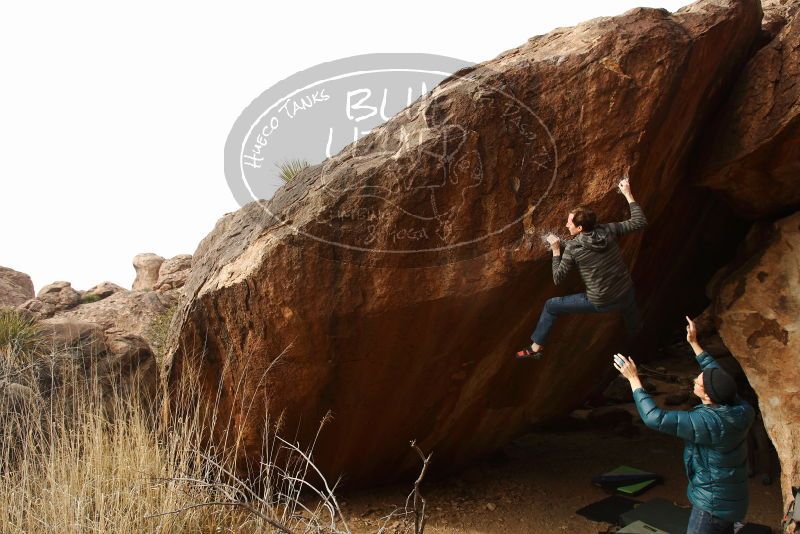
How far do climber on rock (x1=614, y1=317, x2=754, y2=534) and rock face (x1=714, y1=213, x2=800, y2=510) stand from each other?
1.36 m

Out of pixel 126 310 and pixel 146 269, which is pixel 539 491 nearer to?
pixel 126 310

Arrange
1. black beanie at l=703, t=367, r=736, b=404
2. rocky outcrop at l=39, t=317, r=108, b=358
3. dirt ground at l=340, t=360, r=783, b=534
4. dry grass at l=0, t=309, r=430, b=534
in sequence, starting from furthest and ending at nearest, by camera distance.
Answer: rocky outcrop at l=39, t=317, r=108, b=358, dirt ground at l=340, t=360, r=783, b=534, dry grass at l=0, t=309, r=430, b=534, black beanie at l=703, t=367, r=736, b=404

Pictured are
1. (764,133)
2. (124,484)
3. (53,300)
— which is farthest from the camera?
(53,300)

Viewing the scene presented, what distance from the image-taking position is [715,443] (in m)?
3.38

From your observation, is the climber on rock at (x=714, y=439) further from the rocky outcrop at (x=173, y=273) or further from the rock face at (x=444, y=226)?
the rocky outcrop at (x=173, y=273)

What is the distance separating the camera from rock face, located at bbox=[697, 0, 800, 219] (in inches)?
184

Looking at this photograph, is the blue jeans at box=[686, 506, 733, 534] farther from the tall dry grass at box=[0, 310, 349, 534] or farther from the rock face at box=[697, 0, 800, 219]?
the rock face at box=[697, 0, 800, 219]

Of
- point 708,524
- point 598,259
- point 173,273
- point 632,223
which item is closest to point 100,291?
point 173,273

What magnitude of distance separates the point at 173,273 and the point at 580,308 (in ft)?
37.3

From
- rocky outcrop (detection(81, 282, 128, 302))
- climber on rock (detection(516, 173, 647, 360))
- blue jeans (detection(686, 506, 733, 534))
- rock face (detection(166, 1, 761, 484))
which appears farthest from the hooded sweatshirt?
rocky outcrop (detection(81, 282, 128, 302))

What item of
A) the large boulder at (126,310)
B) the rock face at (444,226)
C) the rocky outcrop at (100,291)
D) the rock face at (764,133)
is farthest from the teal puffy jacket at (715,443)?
the rocky outcrop at (100,291)

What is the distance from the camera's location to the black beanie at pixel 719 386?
11.0 feet

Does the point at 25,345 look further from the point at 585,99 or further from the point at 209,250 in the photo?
the point at 585,99

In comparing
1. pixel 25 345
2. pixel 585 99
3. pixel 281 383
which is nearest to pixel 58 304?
pixel 25 345
